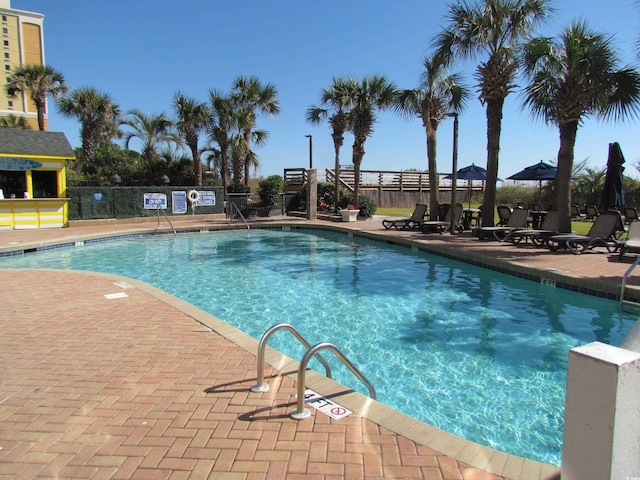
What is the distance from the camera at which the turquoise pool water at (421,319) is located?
389cm

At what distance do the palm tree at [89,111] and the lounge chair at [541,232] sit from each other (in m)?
23.7

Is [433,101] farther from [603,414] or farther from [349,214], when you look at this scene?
[603,414]

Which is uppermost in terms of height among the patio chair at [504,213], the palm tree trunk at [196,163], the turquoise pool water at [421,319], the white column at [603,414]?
the palm tree trunk at [196,163]

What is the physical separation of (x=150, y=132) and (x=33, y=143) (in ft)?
39.0

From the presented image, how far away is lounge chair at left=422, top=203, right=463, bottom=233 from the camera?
14.1 meters

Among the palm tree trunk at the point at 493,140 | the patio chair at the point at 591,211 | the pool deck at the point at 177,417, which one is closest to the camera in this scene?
the pool deck at the point at 177,417

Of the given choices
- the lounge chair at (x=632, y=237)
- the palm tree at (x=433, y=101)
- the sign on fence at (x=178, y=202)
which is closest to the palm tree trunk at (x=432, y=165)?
the palm tree at (x=433, y=101)

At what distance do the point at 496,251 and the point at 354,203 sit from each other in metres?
9.84

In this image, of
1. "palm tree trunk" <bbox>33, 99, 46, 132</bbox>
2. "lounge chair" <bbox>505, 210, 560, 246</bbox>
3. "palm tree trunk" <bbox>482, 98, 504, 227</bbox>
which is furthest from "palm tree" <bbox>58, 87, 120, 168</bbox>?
"lounge chair" <bbox>505, 210, 560, 246</bbox>

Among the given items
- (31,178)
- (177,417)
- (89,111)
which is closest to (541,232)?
(177,417)

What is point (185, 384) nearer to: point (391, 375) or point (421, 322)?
point (391, 375)

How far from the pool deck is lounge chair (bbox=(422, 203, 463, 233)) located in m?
10.4

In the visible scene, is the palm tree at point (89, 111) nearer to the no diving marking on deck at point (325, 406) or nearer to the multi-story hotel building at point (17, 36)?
the no diving marking on deck at point (325, 406)

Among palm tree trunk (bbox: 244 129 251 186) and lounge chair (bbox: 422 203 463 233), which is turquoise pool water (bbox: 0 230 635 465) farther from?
palm tree trunk (bbox: 244 129 251 186)
